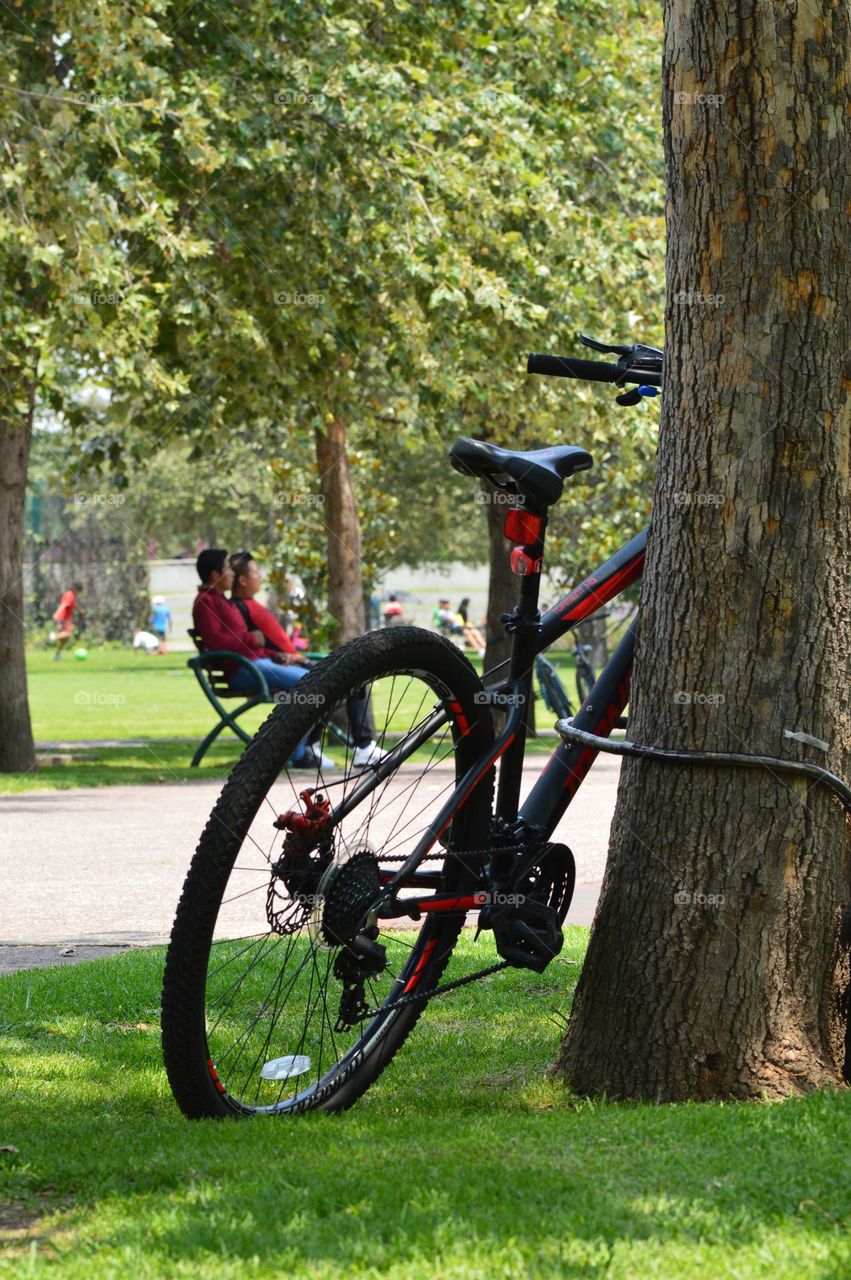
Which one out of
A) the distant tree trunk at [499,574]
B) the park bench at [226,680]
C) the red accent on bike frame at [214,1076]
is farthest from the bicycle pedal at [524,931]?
the distant tree trunk at [499,574]

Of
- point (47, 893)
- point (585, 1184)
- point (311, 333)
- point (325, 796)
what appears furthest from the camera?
point (311, 333)

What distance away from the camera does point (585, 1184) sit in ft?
9.99

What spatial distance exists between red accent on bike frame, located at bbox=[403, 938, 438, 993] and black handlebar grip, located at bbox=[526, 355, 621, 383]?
1.40m

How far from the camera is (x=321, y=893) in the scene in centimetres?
359

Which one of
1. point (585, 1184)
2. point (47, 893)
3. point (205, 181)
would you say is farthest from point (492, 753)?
point (205, 181)

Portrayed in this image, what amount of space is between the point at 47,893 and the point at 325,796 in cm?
438

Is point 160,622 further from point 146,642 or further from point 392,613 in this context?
point 392,613

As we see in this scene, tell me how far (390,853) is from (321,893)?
1.00 ft

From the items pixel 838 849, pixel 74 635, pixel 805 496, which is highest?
pixel 805 496

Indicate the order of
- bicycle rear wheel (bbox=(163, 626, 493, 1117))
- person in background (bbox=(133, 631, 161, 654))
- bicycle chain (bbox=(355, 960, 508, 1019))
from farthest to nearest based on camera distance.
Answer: person in background (bbox=(133, 631, 161, 654)) → bicycle chain (bbox=(355, 960, 508, 1019)) → bicycle rear wheel (bbox=(163, 626, 493, 1117))

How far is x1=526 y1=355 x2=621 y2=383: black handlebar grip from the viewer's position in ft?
13.9

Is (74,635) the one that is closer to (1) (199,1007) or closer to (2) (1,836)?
(2) (1,836)

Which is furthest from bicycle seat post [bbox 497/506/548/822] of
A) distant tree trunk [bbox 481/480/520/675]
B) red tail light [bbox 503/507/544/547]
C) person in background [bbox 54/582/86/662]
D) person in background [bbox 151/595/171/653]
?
person in background [bbox 151/595/171/653]

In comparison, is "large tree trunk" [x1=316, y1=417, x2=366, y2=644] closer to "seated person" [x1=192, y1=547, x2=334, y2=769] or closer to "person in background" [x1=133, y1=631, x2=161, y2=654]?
"seated person" [x1=192, y1=547, x2=334, y2=769]
